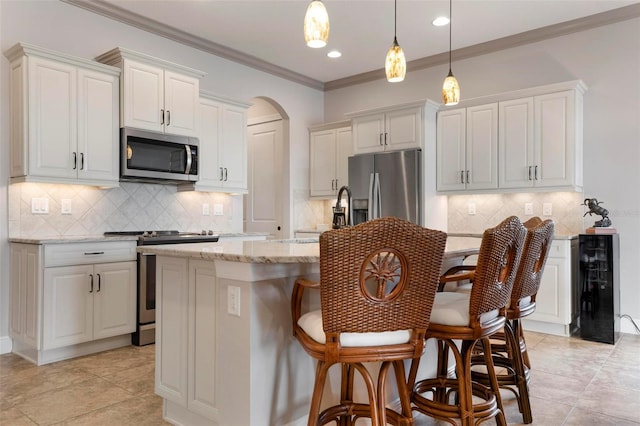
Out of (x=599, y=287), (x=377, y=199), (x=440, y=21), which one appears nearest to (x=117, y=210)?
(x=377, y=199)

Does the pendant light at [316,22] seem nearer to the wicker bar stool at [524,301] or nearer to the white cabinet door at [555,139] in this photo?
the wicker bar stool at [524,301]

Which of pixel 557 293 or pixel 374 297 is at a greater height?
pixel 374 297

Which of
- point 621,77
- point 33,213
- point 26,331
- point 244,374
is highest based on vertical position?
point 621,77

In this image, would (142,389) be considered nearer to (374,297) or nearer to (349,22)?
(374,297)

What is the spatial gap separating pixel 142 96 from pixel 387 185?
2.72 m

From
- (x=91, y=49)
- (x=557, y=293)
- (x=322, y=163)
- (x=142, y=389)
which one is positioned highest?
(x=91, y=49)

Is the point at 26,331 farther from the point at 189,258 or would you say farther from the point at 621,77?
the point at 621,77

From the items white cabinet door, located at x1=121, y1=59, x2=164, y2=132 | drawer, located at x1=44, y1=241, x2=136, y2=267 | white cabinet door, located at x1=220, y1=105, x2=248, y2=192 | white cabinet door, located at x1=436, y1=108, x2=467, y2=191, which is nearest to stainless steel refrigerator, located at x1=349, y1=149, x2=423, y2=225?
white cabinet door, located at x1=436, y1=108, x2=467, y2=191

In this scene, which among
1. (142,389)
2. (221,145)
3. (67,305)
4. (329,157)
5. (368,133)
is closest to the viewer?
(142,389)

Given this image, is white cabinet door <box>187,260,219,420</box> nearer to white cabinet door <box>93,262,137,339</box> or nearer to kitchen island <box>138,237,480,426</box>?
kitchen island <box>138,237,480,426</box>

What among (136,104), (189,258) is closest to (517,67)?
(136,104)

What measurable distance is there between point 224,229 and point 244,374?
345cm

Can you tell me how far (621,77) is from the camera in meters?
4.21

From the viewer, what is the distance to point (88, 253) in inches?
135
